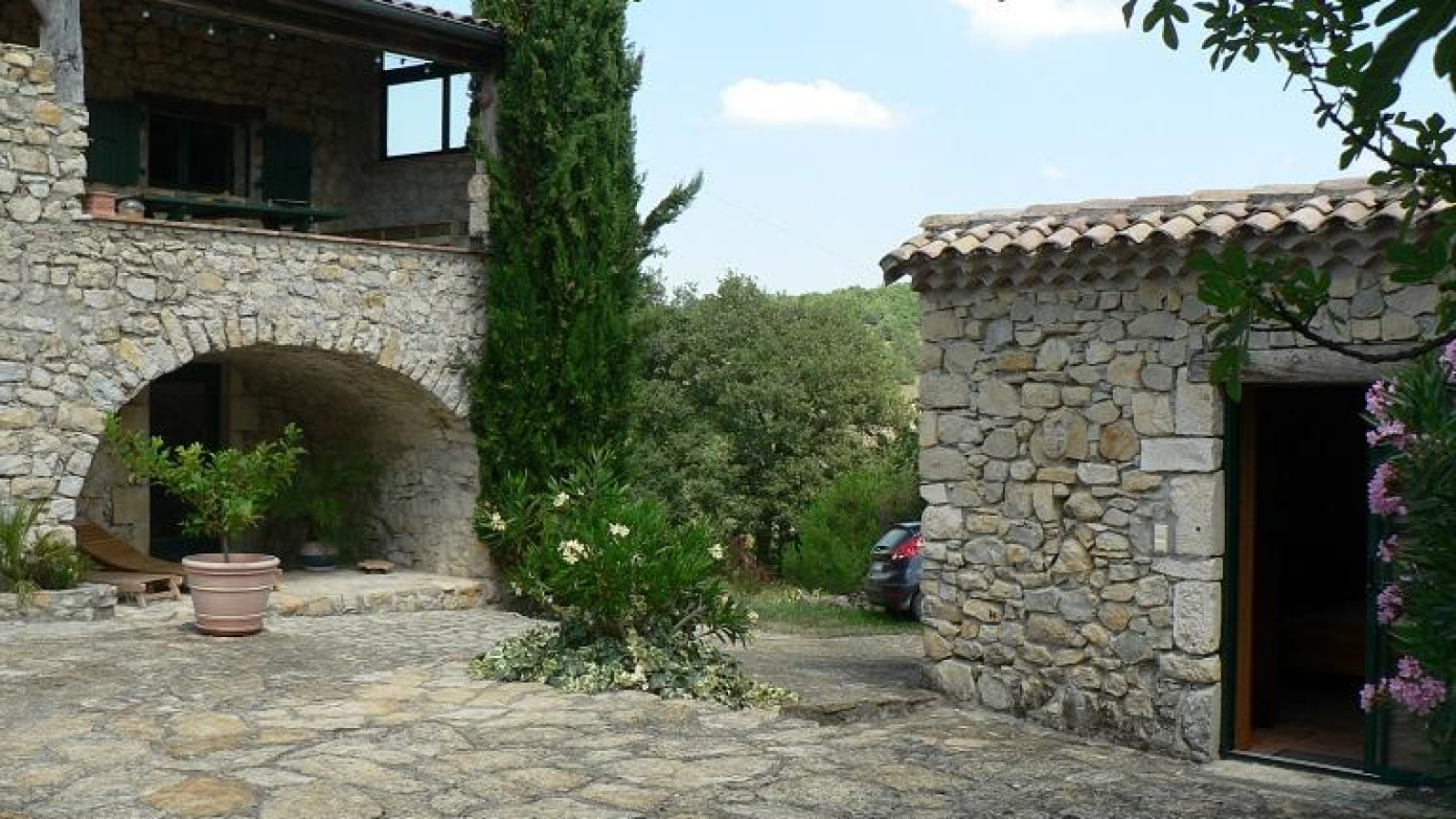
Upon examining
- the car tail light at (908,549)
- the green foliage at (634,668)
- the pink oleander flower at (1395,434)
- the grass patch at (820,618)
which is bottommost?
the grass patch at (820,618)

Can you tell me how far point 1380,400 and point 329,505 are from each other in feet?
34.7

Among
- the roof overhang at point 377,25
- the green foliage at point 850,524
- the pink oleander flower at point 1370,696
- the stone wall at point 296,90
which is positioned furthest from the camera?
the green foliage at point 850,524

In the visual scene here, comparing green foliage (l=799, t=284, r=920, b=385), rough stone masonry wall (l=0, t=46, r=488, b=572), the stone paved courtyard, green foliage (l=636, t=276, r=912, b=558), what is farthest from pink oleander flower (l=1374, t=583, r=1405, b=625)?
green foliage (l=799, t=284, r=920, b=385)

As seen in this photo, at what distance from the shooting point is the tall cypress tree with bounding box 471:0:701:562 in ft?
43.7

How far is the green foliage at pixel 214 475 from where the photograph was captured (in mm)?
10078

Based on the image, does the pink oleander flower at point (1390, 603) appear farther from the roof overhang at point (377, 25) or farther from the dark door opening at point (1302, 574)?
the roof overhang at point (377, 25)

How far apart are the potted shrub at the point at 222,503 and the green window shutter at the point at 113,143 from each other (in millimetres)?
4109

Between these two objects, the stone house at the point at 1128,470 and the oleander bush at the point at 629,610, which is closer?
the stone house at the point at 1128,470

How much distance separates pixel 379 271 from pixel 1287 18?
1060 centimetres

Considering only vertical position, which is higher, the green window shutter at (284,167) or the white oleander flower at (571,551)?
the green window shutter at (284,167)

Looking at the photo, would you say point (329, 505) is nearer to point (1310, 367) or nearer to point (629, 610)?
point (629, 610)

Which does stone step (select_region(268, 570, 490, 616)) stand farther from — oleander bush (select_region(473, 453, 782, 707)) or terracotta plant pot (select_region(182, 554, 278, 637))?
oleander bush (select_region(473, 453, 782, 707))

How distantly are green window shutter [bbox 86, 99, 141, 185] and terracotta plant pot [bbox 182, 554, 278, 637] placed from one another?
5.08 metres

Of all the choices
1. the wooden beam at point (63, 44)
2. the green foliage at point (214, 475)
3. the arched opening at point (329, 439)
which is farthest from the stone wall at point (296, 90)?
the green foliage at point (214, 475)
